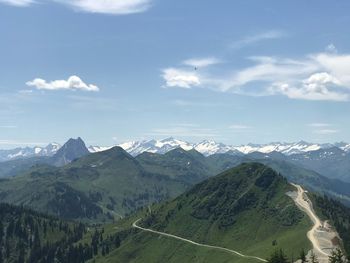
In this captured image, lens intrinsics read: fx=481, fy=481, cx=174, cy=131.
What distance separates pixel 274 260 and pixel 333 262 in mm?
13662

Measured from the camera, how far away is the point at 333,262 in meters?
113

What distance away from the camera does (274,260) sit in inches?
4510
